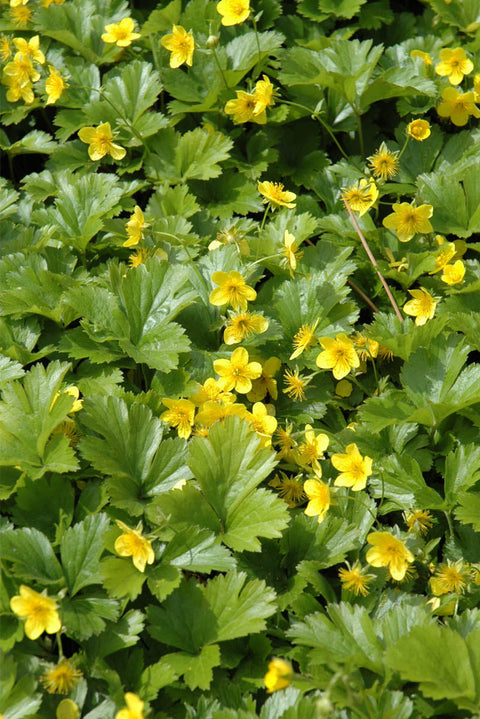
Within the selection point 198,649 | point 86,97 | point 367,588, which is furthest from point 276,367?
point 86,97

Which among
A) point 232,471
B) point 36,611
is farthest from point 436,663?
point 36,611

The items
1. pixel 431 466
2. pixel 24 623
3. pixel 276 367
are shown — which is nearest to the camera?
pixel 24 623

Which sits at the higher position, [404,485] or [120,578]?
[120,578]

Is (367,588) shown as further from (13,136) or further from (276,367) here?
(13,136)

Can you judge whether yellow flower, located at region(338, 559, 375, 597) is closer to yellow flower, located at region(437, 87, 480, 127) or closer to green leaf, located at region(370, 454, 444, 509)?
green leaf, located at region(370, 454, 444, 509)

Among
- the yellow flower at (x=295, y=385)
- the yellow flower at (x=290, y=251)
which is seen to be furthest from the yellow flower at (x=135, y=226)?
the yellow flower at (x=295, y=385)

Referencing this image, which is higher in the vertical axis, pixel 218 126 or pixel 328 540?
pixel 218 126

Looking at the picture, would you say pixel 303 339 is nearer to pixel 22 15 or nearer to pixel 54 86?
pixel 54 86
